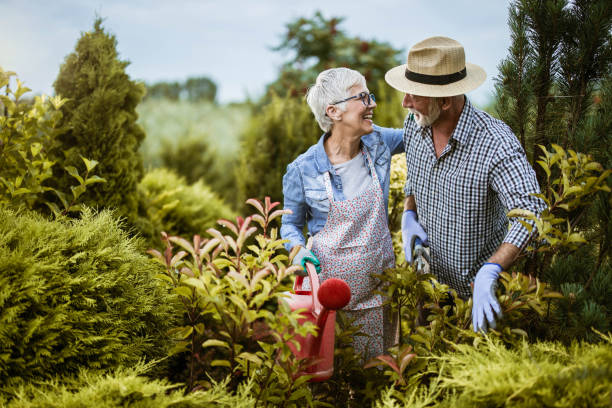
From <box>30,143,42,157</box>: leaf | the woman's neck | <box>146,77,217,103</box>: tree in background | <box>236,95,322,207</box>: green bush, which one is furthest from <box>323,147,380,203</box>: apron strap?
<box>146,77,217,103</box>: tree in background

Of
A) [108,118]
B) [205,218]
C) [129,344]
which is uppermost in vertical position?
[108,118]

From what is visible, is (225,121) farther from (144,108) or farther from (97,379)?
(97,379)

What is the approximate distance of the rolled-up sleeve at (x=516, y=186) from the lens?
6.26 feet

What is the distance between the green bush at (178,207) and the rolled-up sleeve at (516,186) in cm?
312

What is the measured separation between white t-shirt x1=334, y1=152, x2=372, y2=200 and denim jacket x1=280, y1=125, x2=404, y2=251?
0.03 m

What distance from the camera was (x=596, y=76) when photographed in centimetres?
211

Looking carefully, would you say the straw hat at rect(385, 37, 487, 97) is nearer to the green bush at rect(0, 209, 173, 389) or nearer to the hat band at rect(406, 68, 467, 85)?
the hat band at rect(406, 68, 467, 85)

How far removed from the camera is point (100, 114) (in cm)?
346

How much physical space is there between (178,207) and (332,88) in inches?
106

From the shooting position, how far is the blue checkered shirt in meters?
2.00

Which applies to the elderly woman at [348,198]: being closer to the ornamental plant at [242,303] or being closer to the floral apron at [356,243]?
the floral apron at [356,243]

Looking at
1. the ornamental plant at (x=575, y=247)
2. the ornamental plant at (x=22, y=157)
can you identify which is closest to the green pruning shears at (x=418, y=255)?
the ornamental plant at (x=575, y=247)

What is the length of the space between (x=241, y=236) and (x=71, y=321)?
0.81m

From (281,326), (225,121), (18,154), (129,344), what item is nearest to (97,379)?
(129,344)
